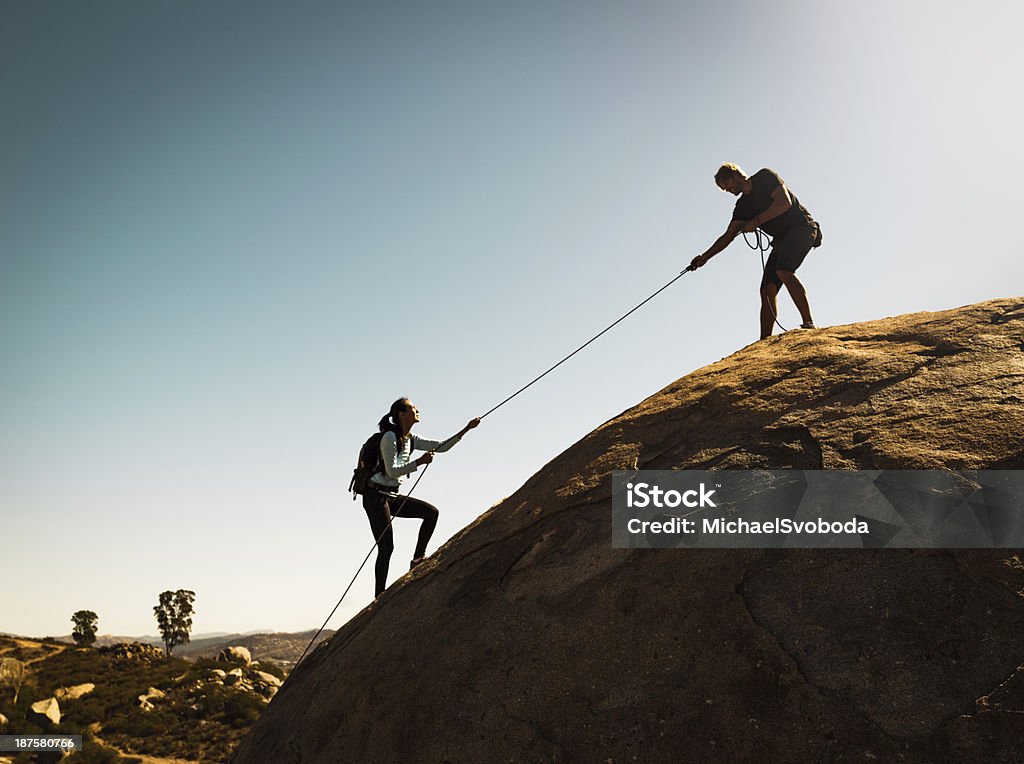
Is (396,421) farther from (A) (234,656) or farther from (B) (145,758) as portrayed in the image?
(A) (234,656)

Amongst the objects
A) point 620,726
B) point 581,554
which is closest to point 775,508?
point 581,554

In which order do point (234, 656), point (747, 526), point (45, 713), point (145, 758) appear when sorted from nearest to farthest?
point (747, 526) < point (145, 758) < point (45, 713) < point (234, 656)

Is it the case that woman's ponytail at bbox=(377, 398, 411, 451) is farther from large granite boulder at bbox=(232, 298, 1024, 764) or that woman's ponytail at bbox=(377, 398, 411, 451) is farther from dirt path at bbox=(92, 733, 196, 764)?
dirt path at bbox=(92, 733, 196, 764)

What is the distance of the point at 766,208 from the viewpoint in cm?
761

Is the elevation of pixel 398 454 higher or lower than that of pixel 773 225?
lower

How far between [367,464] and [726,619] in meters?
4.37

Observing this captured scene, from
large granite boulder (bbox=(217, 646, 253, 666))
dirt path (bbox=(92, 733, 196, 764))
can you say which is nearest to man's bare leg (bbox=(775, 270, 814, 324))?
dirt path (bbox=(92, 733, 196, 764))

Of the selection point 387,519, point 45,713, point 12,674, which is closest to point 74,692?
point 12,674

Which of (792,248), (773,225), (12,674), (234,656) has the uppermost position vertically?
(773,225)

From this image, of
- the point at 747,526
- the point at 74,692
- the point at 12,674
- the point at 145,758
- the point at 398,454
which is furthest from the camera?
the point at 74,692

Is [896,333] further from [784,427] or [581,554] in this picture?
[581,554]

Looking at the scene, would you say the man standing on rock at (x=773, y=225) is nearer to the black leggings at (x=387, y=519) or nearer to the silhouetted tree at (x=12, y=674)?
the black leggings at (x=387, y=519)

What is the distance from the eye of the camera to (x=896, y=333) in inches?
233

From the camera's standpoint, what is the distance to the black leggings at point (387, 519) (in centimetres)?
721
